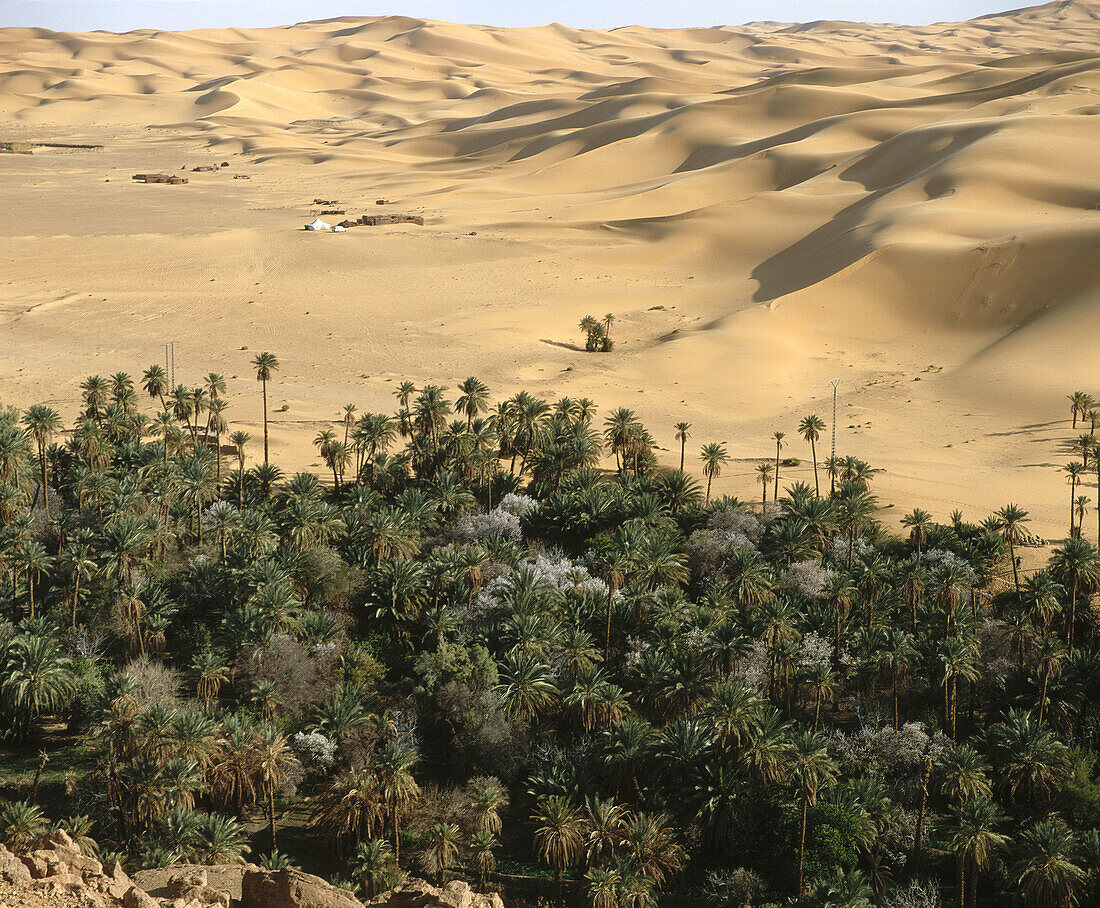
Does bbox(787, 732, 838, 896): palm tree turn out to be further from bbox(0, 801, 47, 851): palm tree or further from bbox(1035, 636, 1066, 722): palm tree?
Result: bbox(0, 801, 47, 851): palm tree

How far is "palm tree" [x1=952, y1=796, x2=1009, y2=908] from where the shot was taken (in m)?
21.6

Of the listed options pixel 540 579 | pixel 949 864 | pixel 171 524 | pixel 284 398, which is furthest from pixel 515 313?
pixel 949 864

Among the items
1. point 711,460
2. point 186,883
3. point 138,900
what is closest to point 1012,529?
point 711,460

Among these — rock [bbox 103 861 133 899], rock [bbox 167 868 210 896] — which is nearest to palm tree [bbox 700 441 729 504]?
rock [bbox 167 868 210 896]

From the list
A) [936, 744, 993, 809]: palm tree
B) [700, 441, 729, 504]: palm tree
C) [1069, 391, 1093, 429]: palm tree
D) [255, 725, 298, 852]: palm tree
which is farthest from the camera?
[1069, 391, 1093, 429]: palm tree

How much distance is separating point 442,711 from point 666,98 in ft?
446

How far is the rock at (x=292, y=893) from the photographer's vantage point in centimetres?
1691

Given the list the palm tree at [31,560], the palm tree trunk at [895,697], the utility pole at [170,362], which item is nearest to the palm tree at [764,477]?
the palm tree trunk at [895,697]

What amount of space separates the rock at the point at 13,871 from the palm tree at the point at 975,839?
680 inches

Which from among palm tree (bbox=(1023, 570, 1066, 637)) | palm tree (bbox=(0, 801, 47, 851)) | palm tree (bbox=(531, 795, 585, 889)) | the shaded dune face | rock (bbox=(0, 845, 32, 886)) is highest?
the shaded dune face

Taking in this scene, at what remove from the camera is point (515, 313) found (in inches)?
2805

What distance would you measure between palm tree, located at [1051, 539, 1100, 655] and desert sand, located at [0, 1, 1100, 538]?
746 centimetres

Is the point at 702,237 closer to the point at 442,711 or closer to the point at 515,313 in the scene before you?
the point at 515,313

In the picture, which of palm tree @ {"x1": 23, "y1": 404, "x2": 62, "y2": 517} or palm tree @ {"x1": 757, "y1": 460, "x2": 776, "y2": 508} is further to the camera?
palm tree @ {"x1": 757, "y1": 460, "x2": 776, "y2": 508}
